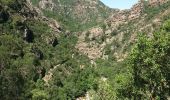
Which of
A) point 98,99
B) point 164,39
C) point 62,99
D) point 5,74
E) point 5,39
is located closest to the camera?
point 164,39

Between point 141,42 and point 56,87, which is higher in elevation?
point 141,42

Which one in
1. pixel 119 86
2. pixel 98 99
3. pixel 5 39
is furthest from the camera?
pixel 5 39

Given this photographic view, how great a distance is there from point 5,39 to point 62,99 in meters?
40.2

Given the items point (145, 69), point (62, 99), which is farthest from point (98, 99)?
point (62, 99)

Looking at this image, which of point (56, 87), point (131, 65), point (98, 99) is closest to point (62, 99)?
point (56, 87)

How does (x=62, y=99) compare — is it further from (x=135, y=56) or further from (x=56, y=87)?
(x=135, y=56)

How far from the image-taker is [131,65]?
65.0m

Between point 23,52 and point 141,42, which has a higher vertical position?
point 141,42

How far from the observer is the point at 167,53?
61.9 meters

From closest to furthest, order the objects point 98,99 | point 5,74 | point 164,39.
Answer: point 164,39, point 5,74, point 98,99

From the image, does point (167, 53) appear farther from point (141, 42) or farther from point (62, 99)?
point (62, 99)

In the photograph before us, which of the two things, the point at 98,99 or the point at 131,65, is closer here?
the point at 131,65

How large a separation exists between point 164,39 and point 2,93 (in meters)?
27.8

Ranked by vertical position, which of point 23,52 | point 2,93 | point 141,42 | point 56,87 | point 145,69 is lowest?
point 56,87
